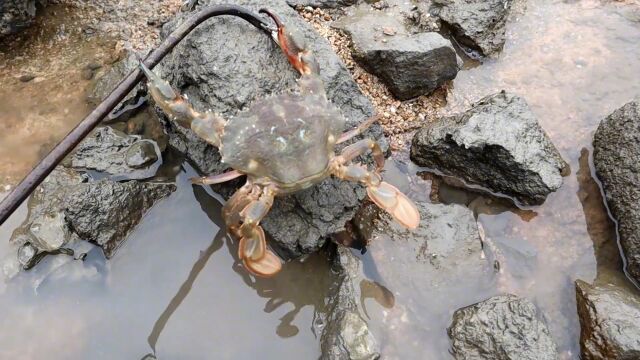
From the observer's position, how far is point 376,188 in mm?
3732

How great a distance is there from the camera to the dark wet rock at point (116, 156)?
432 centimetres

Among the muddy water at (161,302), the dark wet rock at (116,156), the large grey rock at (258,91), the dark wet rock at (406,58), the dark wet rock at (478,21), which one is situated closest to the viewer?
the muddy water at (161,302)

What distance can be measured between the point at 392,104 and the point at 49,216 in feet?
8.89

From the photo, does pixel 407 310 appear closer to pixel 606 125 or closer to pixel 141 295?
pixel 141 295

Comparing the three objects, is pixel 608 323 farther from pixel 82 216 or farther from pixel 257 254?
→ pixel 82 216

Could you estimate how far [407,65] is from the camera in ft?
15.0

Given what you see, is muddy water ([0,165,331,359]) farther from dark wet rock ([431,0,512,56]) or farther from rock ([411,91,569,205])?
dark wet rock ([431,0,512,56])

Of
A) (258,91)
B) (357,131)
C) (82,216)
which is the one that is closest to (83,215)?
(82,216)

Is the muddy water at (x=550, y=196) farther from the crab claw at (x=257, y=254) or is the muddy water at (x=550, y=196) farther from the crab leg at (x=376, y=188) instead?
the crab claw at (x=257, y=254)

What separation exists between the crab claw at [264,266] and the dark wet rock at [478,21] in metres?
2.63

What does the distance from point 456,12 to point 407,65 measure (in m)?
0.86

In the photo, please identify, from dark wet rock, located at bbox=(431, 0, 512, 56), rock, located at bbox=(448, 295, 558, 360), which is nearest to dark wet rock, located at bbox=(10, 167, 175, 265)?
rock, located at bbox=(448, 295, 558, 360)

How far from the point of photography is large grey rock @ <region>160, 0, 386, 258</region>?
389 centimetres

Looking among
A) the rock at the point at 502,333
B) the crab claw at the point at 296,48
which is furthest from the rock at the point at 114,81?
the rock at the point at 502,333
